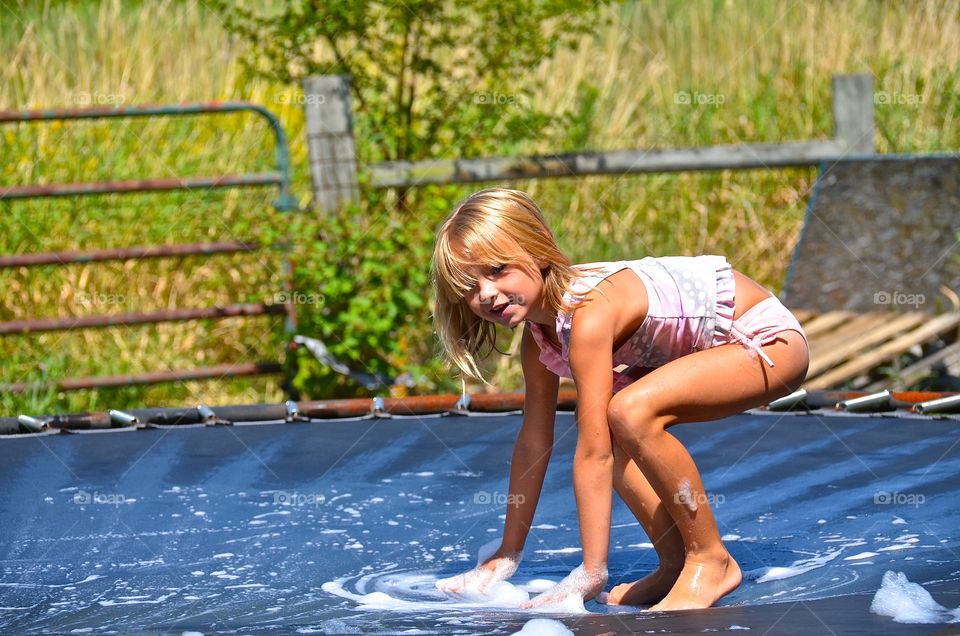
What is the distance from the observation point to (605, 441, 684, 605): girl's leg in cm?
200

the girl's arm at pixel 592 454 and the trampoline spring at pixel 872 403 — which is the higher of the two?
the girl's arm at pixel 592 454

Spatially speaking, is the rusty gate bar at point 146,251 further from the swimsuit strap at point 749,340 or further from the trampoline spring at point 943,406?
the swimsuit strap at point 749,340

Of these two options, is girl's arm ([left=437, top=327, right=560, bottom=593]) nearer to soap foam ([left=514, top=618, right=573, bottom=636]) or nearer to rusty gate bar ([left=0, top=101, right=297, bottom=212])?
soap foam ([left=514, top=618, right=573, bottom=636])

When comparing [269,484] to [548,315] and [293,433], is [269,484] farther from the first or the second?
[548,315]

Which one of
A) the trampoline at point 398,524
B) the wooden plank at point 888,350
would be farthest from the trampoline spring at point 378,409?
the wooden plank at point 888,350

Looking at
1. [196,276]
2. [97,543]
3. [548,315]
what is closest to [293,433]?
[97,543]

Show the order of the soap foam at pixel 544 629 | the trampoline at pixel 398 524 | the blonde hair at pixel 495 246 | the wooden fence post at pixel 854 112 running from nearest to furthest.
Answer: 1. the soap foam at pixel 544 629
2. the trampoline at pixel 398 524
3. the blonde hair at pixel 495 246
4. the wooden fence post at pixel 854 112

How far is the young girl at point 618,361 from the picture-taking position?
1902mm

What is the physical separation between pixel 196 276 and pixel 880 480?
344 cm

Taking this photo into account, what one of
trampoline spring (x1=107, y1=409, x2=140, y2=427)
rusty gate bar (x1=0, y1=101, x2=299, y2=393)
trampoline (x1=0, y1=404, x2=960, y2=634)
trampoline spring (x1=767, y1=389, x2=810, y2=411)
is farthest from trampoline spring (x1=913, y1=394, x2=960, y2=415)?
rusty gate bar (x1=0, y1=101, x2=299, y2=393)

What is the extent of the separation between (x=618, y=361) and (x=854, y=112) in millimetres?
3306

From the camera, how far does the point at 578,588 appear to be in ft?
6.21

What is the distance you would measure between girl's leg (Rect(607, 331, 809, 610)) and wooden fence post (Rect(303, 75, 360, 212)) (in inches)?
107

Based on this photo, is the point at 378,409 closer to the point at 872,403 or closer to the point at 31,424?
the point at 31,424
